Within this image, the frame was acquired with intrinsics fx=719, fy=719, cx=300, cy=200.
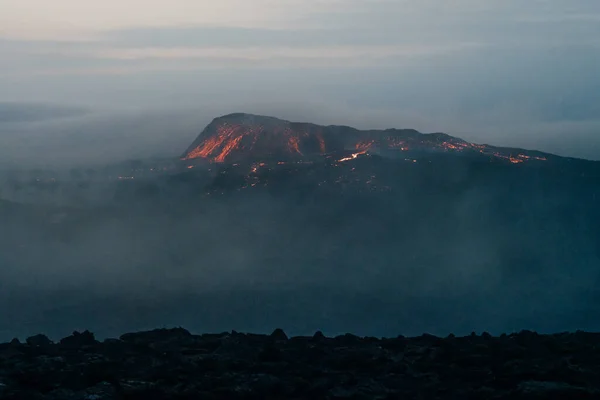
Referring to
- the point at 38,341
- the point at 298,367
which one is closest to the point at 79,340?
the point at 38,341

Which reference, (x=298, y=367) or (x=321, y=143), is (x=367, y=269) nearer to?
(x=321, y=143)

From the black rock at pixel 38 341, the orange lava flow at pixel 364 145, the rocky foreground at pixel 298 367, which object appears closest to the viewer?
the rocky foreground at pixel 298 367

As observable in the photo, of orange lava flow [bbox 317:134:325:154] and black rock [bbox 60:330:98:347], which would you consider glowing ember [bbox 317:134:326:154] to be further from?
black rock [bbox 60:330:98:347]

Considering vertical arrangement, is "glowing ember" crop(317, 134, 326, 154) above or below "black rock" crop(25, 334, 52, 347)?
above

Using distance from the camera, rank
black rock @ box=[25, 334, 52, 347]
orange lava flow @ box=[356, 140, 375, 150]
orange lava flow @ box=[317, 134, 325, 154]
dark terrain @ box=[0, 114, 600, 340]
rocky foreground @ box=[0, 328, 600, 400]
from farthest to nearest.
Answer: orange lava flow @ box=[317, 134, 325, 154], orange lava flow @ box=[356, 140, 375, 150], dark terrain @ box=[0, 114, 600, 340], black rock @ box=[25, 334, 52, 347], rocky foreground @ box=[0, 328, 600, 400]

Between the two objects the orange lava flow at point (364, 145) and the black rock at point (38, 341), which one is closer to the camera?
the black rock at point (38, 341)

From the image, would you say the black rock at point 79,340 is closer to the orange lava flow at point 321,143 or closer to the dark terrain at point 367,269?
the dark terrain at point 367,269

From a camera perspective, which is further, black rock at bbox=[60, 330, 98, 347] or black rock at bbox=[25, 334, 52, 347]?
black rock at bbox=[60, 330, 98, 347]

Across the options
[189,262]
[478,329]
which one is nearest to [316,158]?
[189,262]

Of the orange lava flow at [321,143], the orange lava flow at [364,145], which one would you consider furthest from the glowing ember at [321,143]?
the orange lava flow at [364,145]

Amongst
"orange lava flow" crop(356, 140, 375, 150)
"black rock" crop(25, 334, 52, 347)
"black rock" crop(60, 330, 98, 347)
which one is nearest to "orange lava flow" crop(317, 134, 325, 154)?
"orange lava flow" crop(356, 140, 375, 150)
